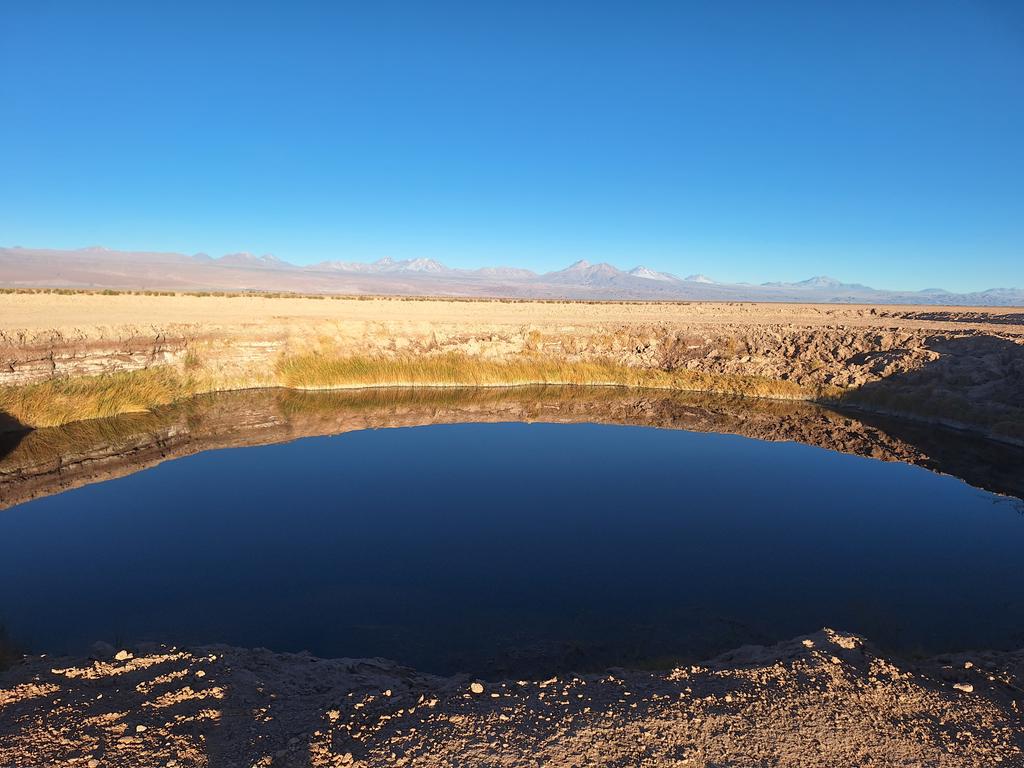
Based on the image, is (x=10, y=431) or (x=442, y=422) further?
(x=442, y=422)

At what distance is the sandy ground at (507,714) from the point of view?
18.7ft

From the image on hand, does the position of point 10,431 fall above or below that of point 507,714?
above

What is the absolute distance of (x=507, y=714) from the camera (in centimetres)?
645

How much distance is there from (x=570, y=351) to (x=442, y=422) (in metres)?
11.4

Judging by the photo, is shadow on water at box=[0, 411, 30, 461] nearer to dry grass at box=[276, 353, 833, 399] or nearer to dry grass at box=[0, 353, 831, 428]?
dry grass at box=[0, 353, 831, 428]

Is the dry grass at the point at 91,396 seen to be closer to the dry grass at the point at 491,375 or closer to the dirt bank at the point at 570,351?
the dirt bank at the point at 570,351

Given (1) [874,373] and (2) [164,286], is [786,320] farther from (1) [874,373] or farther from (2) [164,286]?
(2) [164,286]

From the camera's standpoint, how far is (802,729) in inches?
241

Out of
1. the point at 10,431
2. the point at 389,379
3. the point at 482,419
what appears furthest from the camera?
the point at 389,379

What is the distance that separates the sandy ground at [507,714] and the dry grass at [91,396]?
52.2 ft

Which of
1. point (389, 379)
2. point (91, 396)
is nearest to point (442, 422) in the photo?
point (389, 379)

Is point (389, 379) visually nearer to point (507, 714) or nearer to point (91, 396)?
point (91, 396)

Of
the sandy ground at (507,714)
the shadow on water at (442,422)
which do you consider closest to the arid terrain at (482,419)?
the sandy ground at (507,714)

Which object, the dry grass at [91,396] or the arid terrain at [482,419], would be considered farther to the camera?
the dry grass at [91,396]
